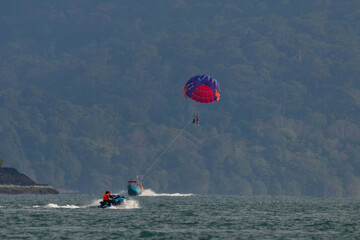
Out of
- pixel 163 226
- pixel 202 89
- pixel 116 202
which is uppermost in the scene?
pixel 202 89

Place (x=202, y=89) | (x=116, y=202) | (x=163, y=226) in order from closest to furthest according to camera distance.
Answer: (x=163, y=226) → (x=116, y=202) → (x=202, y=89)

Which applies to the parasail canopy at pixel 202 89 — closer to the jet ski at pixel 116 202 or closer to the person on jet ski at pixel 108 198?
the jet ski at pixel 116 202

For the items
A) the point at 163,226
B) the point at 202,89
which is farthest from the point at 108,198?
the point at 202,89

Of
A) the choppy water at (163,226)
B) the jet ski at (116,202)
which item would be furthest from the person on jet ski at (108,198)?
the choppy water at (163,226)

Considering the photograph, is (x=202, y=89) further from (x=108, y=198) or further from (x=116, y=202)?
(x=108, y=198)

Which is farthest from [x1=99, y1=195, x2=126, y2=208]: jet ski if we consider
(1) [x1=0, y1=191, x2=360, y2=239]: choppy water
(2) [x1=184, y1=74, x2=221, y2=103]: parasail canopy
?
(2) [x1=184, y1=74, x2=221, y2=103]: parasail canopy

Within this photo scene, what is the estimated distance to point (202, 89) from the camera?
14125 centimetres

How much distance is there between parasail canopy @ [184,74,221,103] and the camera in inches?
5527

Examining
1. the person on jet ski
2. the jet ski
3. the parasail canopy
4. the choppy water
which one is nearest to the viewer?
the choppy water

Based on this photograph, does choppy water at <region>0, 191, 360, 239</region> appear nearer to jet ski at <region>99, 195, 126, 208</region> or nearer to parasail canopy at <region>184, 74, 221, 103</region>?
jet ski at <region>99, 195, 126, 208</region>

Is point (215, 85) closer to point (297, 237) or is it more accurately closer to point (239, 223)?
point (239, 223)

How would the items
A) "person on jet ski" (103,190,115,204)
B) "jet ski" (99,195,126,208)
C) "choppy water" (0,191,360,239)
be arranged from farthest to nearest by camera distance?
1. "jet ski" (99,195,126,208)
2. "person on jet ski" (103,190,115,204)
3. "choppy water" (0,191,360,239)

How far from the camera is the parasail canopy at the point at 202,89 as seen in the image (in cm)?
14038

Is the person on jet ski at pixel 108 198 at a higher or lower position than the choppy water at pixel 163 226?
higher
